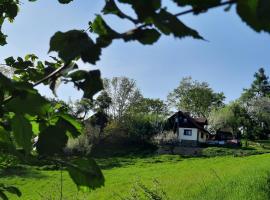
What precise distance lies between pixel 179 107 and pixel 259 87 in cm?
1903

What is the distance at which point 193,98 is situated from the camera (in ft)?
308

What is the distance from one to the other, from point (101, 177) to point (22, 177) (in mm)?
38705

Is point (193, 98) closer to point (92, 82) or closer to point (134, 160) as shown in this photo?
point (134, 160)

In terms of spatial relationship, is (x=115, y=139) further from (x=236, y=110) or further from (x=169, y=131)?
(x=236, y=110)

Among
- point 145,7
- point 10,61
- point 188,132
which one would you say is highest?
point 188,132

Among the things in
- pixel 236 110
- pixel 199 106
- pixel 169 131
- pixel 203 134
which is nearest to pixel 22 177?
pixel 169 131

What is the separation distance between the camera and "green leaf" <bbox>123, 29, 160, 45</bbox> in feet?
3.34

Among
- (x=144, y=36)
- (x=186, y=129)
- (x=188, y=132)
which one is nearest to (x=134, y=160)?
(x=188, y=132)

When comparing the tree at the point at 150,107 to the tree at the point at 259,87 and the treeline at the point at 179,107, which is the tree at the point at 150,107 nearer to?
the treeline at the point at 179,107

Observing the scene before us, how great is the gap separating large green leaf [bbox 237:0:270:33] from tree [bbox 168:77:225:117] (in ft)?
304

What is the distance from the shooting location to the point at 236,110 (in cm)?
8381

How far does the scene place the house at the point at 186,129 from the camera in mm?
70688

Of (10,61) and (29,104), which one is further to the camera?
(10,61)

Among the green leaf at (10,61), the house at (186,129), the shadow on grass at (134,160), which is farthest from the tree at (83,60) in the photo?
the house at (186,129)
